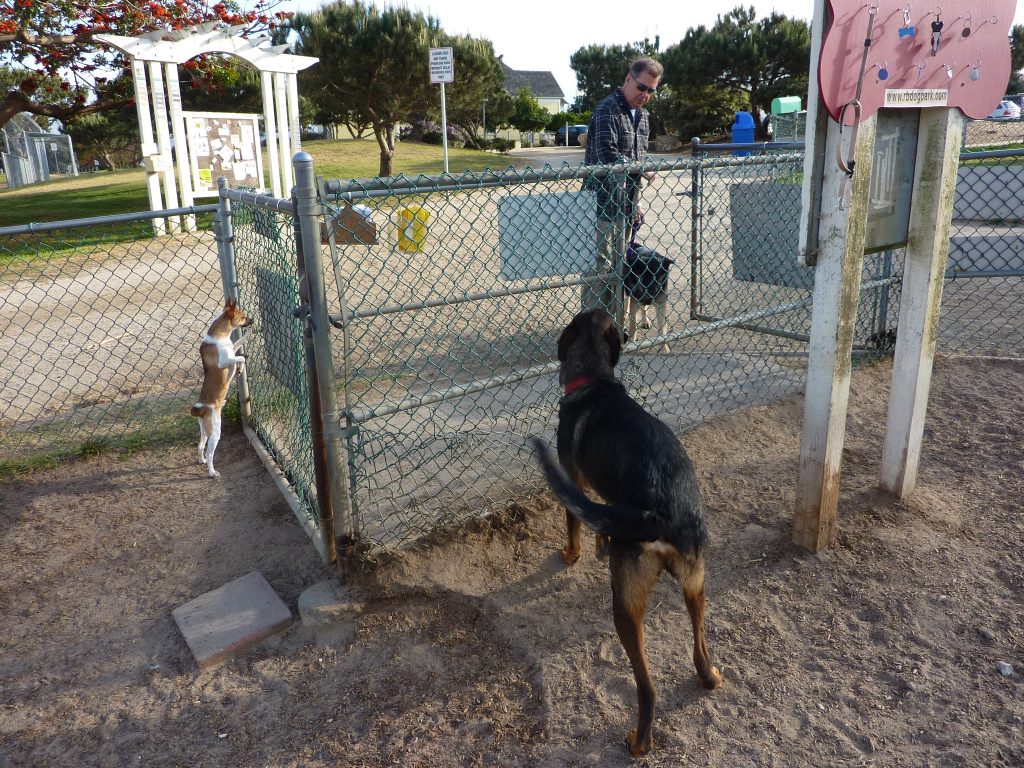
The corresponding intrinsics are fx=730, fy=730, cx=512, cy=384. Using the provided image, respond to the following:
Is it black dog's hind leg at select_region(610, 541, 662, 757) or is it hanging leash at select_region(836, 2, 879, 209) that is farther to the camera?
hanging leash at select_region(836, 2, 879, 209)

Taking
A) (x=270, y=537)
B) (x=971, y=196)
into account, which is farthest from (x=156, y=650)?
(x=971, y=196)

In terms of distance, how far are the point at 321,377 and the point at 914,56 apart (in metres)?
2.46

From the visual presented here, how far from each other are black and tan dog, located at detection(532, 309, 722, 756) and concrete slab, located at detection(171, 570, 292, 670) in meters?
1.25

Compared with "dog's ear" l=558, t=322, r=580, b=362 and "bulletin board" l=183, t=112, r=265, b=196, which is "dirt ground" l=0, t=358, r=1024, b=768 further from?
"bulletin board" l=183, t=112, r=265, b=196

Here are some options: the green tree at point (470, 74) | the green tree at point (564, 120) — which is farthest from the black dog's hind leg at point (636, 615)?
the green tree at point (564, 120)

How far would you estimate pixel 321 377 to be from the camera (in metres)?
2.59

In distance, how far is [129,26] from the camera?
10.9 metres

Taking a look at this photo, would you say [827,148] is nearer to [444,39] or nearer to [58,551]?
[58,551]

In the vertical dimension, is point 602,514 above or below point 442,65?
below

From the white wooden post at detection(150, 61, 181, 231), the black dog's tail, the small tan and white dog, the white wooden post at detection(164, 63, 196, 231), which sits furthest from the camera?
the white wooden post at detection(150, 61, 181, 231)

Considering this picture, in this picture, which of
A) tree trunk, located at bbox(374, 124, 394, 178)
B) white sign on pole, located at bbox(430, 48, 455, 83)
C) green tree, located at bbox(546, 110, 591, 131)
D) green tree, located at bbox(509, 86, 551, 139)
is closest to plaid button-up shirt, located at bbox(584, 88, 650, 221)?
white sign on pole, located at bbox(430, 48, 455, 83)

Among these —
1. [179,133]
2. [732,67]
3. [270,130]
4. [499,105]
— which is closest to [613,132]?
[179,133]

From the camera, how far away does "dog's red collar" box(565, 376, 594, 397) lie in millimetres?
2746

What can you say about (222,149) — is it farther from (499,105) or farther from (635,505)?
(499,105)
